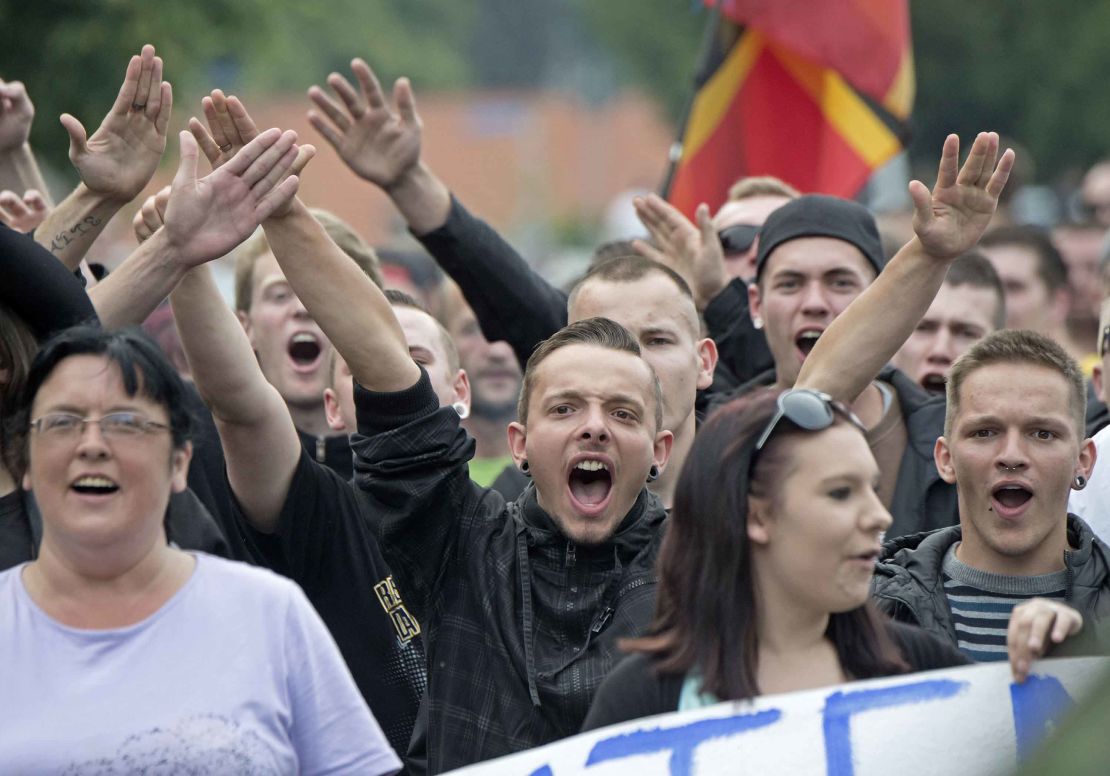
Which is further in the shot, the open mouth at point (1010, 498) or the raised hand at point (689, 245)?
the raised hand at point (689, 245)

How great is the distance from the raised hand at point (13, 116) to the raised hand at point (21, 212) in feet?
1.02

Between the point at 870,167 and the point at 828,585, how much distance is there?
5.38m

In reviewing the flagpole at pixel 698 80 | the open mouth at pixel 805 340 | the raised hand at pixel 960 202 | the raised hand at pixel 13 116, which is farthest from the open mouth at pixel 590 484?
the flagpole at pixel 698 80

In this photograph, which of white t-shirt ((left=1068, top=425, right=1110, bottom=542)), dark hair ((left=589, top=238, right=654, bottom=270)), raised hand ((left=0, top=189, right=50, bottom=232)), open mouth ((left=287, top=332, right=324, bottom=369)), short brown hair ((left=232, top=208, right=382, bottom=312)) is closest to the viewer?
white t-shirt ((left=1068, top=425, right=1110, bottom=542))

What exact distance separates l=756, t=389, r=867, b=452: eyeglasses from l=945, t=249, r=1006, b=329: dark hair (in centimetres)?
344

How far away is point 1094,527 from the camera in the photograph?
5.11 metres

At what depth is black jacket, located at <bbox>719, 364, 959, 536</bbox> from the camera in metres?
5.37

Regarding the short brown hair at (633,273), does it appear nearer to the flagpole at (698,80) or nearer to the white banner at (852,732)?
the white banner at (852,732)

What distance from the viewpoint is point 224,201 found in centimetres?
448

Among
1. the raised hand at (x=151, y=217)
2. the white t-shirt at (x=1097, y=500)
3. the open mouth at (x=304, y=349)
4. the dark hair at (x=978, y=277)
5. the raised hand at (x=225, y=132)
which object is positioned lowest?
the white t-shirt at (x=1097, y=500)

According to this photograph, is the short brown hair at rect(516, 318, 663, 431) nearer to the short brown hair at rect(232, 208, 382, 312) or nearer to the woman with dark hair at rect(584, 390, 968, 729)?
the woman with dark hair at rect(584, 390, 968, 729)

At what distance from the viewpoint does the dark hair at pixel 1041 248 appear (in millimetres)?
8398

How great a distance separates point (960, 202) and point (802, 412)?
1.20 meters

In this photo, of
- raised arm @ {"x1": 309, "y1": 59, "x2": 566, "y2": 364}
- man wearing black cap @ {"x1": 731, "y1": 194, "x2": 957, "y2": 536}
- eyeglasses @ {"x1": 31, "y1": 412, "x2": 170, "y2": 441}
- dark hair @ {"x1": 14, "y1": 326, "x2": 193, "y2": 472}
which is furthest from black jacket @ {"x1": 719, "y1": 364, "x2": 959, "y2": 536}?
eyeglasses @ {"x1": 31, "y1": 412, "x2": 170, "y2": 441}
